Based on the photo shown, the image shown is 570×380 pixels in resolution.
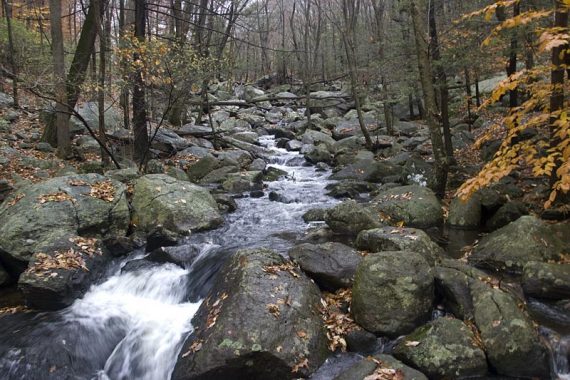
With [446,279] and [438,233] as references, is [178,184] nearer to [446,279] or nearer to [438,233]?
[438,233]

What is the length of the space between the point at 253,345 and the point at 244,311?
1.63 ft

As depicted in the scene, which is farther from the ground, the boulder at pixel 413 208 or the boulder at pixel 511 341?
the boulder at pixel 413 208

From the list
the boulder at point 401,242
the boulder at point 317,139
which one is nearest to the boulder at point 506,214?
the boulder at point 401,242

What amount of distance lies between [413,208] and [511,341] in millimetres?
5224

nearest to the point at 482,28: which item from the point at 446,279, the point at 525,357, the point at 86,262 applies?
the point at 446,279

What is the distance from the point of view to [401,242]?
713 cm

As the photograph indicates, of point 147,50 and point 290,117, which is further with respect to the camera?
point 290,117

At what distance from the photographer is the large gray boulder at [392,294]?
5727mm

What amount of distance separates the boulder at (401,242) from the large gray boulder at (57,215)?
5.28m

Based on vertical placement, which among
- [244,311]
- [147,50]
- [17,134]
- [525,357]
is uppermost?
[147,50]

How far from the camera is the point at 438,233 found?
956 cm

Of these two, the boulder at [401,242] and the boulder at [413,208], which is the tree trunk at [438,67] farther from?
the boulder at [401,242]

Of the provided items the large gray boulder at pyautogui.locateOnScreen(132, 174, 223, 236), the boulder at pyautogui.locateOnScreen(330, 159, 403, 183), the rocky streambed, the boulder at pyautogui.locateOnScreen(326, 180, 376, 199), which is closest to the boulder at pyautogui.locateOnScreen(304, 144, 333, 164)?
the boulder at pyautogui.locateOnScreen(330, 159, 403, 183)

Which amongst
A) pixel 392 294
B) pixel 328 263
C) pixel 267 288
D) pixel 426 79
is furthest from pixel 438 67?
pixel 267 288
